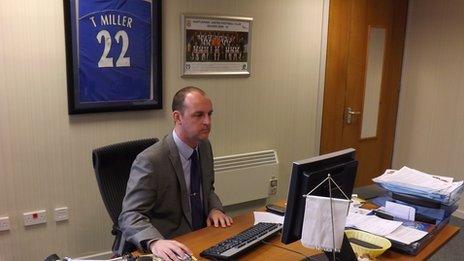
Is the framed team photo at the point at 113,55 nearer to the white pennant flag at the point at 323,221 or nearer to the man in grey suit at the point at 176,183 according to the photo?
the man in grey suit at the point at 176,183

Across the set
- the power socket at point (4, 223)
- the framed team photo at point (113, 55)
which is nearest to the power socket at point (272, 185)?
the framed team photo at point (113, 55)

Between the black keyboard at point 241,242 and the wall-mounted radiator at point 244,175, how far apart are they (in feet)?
4.72

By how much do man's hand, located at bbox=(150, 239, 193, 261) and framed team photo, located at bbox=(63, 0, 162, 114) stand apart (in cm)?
143

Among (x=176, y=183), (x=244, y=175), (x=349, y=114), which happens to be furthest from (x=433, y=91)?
(x=176, y=183)

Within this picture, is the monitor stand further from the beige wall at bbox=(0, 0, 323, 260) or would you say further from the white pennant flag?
the beige wall at bbox=(0, 0, 323, 260)

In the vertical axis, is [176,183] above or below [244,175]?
above

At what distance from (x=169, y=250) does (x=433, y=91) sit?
3.69m

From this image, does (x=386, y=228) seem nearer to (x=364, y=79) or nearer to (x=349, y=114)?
(x=349, y=114)

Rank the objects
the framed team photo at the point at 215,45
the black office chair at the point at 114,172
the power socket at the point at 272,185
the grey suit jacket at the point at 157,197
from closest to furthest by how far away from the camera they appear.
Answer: the grey suit jacket at the point at 157,197 < the black office chair at the point at 114,172 < the framed team photo at the point at 215,45 < the power socket at the point at 272,185

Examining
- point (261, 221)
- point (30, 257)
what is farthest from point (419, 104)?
point (30, 257)

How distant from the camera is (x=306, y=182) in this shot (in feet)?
4.61

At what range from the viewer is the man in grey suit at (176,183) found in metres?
1.81

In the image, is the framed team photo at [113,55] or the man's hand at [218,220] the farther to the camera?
the framed team photo at [113,55]

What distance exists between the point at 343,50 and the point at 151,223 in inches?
112
